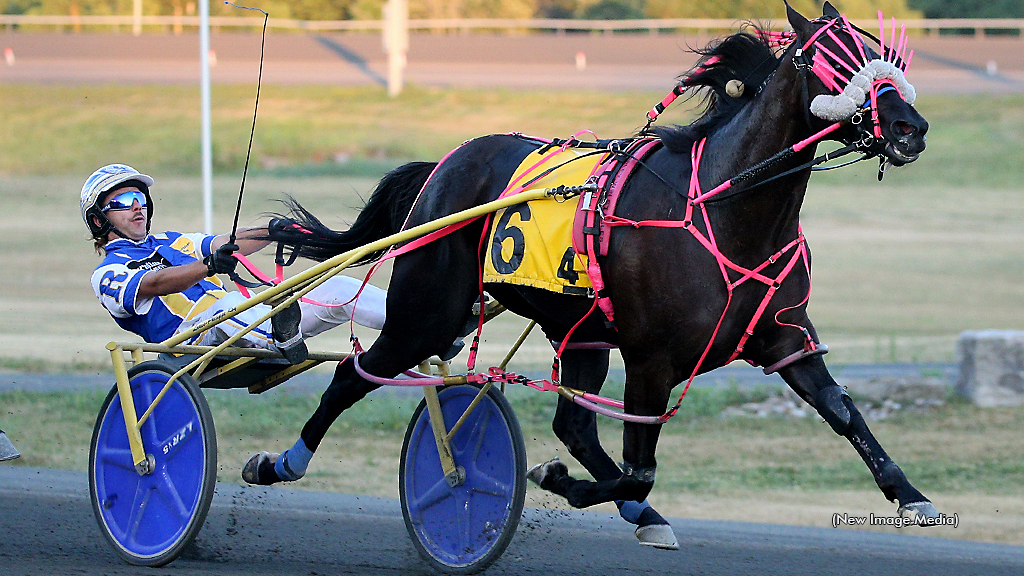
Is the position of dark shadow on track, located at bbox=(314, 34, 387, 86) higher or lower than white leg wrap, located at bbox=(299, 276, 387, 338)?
higher

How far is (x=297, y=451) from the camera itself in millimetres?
4750

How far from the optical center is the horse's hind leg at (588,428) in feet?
14.1

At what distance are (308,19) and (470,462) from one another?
25.3m

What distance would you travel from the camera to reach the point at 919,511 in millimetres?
3627

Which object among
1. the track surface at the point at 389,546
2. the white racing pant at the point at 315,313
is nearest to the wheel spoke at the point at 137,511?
the track surface at the point at 389,546

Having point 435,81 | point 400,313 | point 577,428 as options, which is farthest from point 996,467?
point 435,81

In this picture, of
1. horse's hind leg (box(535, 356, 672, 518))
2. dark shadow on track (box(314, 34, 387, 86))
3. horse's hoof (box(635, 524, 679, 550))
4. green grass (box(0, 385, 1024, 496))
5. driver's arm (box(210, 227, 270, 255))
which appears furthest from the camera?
dark shadow on track (box(314, 34, 387, 86))

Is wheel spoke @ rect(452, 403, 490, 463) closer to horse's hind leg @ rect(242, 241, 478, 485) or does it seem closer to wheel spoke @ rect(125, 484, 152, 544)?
horse's hind leg @ rect(242, 241, 478, 485)

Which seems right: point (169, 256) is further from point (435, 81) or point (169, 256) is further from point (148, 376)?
point (435, 81)

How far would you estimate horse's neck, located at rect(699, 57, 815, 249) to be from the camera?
3.70 m

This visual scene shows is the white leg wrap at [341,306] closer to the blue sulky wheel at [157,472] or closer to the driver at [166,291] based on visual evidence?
the driver at [166,291]

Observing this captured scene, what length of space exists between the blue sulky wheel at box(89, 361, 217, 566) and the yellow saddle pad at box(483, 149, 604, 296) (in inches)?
45.3

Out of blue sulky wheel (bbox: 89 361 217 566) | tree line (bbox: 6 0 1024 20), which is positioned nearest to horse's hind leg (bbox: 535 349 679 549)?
blue sulky wheel (bbox: 89 361 217 566)

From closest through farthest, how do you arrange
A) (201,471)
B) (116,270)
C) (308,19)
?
(201,471)
(116,270)
(308,19)
